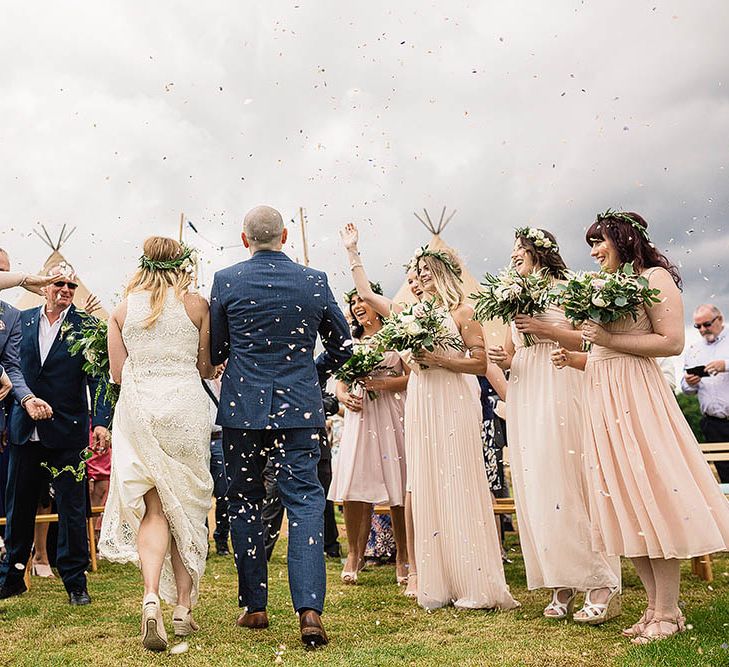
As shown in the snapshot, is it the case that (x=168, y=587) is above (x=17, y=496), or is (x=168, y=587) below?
below

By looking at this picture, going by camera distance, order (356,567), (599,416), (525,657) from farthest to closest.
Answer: (356,567) < (599,416) < (525,657)

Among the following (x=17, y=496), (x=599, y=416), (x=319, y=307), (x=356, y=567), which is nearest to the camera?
(x=599, y=416)

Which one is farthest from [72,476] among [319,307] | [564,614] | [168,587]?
[564,614]

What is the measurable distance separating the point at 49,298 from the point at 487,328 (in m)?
10.5

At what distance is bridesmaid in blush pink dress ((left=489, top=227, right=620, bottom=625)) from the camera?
4.52 m

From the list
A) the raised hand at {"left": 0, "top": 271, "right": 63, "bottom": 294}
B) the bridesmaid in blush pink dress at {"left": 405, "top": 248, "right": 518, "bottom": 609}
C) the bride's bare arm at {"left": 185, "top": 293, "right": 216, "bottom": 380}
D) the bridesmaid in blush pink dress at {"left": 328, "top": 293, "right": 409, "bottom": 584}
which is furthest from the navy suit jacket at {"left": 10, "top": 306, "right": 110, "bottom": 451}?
the bridesmaid in blush pink dress at {"left": 405, "top": 248, "right": 518, "bottom": 609}

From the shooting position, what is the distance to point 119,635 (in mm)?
4414

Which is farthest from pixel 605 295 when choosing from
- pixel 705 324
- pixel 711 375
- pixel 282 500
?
pixel 705 324

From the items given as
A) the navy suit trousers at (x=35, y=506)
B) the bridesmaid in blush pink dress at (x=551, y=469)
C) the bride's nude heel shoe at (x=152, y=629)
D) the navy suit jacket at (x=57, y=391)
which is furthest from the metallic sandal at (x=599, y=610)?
the navy suit jacket at (x=57, y=391)

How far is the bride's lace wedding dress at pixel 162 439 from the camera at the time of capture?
426 cm

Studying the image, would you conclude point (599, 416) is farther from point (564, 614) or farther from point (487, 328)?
point (487, 328)

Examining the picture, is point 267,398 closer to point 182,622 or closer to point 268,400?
point 268,400

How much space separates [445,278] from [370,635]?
238 cm

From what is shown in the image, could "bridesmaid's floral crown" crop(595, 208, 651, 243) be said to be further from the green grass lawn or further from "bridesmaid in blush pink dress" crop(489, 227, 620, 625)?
the green grass lawn
